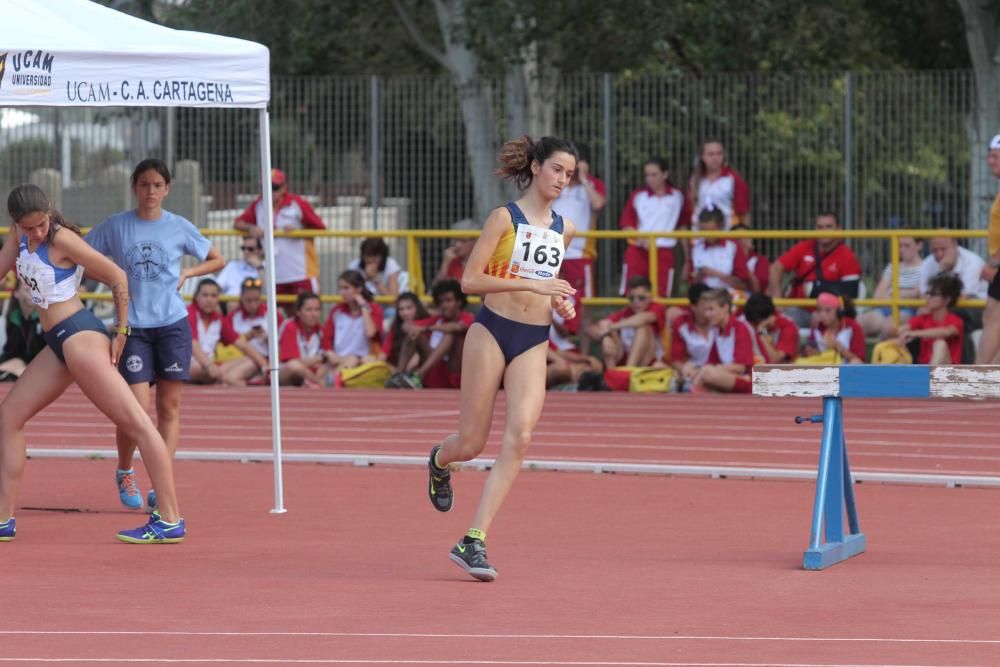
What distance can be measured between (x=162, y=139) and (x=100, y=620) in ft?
50.3

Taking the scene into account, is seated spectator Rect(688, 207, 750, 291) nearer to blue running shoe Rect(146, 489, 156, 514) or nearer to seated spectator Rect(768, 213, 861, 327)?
seated spectator Rect(768, 213, 861, 327)

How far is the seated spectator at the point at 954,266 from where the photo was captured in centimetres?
1752

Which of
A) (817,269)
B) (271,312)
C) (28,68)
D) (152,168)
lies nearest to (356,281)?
(817,269)

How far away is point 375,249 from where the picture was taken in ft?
64.3

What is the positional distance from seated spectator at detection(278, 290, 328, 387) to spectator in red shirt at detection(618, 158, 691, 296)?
121 inches

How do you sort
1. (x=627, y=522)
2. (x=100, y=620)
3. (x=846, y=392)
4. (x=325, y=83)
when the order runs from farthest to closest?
(x=325, y=83), (x=627, y=522), (x=846, y=392), (x=100, y=620)

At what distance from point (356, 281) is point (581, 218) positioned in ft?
7.58

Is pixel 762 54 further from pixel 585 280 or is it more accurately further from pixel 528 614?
pixel 528 614

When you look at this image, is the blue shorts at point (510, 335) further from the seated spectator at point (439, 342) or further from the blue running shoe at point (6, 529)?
the seated spectator at point (439, 342)

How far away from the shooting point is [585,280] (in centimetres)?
1903

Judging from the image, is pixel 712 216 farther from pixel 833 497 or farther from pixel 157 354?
pixel 833 497

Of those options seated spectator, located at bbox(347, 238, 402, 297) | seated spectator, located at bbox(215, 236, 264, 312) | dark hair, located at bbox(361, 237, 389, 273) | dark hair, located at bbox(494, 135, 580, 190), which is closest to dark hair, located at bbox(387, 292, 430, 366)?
seated spectator, located at bbox(347, 238, 402, 297)

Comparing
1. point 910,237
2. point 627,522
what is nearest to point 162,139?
point 910,237

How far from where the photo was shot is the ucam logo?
9672 millimetres
